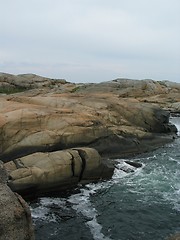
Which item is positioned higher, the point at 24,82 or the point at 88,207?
the point at 24,82

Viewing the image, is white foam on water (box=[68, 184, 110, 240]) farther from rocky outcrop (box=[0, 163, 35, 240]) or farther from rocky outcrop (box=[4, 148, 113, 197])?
rocky outcrop (box=[0, 163, 35, 240])

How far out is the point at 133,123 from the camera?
1505 inches

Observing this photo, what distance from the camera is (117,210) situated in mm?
20031

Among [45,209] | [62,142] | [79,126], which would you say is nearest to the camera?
[45,209]

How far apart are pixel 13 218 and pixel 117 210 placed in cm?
1172

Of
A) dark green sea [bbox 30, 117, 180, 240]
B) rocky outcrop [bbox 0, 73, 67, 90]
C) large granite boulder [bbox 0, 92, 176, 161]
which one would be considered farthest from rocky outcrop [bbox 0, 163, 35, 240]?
rocky outcrop [bbox 0, 73, 67, 90]

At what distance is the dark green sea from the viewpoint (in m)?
17.1

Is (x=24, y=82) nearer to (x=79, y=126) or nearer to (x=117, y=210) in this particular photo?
(x=79, y=126)

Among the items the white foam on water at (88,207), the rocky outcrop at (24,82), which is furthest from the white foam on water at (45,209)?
the rocky outcrop at (24,82)

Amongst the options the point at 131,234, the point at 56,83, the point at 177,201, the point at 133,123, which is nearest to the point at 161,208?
the point at 177,201

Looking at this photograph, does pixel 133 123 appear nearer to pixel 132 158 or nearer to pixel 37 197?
pixel 132 158

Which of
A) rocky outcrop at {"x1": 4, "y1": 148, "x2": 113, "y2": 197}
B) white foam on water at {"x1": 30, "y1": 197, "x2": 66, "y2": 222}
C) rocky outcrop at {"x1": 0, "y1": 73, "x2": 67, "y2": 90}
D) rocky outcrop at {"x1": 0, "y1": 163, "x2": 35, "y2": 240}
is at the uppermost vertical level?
rocky outcrop at {"x1": 0, "y1": 73, "x2": 67, "y2": 90}

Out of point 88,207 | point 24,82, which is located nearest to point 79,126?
point 88,207

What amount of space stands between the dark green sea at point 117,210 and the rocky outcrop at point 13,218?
7.08 metres
